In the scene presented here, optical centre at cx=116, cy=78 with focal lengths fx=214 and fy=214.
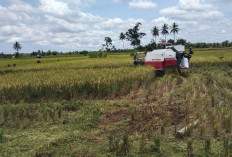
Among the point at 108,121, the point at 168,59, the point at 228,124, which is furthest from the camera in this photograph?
the point at 168,59

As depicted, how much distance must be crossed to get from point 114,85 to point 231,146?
4755mm

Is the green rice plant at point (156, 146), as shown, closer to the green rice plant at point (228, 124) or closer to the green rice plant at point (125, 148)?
the green rice plant at point (125, 148)

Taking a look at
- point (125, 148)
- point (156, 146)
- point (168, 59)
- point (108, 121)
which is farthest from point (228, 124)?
point (168, 59)

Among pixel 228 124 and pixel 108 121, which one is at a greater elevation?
pixel 228 124

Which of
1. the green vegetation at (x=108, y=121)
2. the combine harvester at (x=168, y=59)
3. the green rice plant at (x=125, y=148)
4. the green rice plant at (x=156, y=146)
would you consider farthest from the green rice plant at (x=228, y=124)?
the combine harvester at (x=168, y=59)

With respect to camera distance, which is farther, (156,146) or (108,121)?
(108,121)

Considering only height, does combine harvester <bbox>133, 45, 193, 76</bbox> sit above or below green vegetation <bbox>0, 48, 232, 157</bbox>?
above

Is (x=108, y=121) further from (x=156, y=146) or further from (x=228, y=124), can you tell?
(x=228, y=124)

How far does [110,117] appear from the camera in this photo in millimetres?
5383

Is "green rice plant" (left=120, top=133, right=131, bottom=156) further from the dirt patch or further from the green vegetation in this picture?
the dirt patch

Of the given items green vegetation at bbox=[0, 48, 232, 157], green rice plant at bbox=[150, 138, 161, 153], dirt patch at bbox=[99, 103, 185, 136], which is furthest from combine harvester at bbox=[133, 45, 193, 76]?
green rice plant at bbox=[150, 138, 161, 153]

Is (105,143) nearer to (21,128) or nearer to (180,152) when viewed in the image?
(180,152)

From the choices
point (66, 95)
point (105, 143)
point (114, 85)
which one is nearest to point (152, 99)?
point (114, 85)

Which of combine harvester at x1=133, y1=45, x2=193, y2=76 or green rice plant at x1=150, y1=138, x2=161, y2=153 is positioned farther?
combine harvester at x1=133, y1=45, x2=193, y2=76
